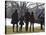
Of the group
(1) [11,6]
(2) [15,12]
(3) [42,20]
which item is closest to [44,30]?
(3) [42,20]

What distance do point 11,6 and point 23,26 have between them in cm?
44

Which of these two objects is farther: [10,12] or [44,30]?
[44,30]

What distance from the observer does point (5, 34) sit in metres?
1.53

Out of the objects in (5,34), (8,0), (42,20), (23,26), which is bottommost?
(5,34)

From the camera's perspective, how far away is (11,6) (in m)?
1.56

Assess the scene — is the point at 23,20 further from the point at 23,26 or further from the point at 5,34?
the point at 5,34

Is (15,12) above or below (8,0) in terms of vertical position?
below

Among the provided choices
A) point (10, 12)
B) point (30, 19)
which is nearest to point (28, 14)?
point (30, 19)

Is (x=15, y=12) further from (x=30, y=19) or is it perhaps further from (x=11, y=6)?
(x=30, y=19)

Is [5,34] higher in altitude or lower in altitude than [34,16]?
lower

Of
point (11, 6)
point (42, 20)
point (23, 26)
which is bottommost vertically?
point (23, 26)

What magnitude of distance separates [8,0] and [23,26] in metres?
0.57

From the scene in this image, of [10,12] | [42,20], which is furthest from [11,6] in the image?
[42,20]
